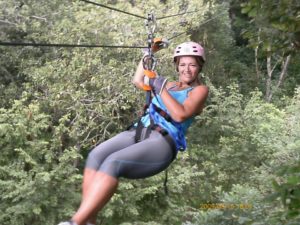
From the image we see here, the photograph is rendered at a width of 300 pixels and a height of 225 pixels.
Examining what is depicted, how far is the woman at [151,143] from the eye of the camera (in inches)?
66.5

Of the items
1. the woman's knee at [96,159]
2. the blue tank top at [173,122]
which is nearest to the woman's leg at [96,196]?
the woman's knee at [96,159]

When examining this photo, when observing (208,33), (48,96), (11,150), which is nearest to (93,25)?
(48,96)

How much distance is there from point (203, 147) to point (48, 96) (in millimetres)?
2901

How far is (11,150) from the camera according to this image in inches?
232

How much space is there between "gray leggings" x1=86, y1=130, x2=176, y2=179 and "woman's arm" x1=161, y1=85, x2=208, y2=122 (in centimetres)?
10

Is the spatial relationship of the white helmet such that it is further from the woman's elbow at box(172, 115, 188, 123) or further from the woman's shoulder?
the woman's elbow at box(172, 115, 188, 123)

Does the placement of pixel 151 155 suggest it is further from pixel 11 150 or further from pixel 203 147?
pixel 203 147

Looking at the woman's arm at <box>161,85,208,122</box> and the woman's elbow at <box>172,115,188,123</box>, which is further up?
the woman's arm at <box>161,85,208,122</box>

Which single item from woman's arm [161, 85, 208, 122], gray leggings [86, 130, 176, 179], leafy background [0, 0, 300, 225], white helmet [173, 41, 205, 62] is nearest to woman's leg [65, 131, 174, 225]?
gray leggings [86, 130, 176, 179]

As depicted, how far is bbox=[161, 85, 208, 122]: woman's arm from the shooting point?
189 cm

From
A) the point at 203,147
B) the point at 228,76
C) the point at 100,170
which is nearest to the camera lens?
the point at 100,170

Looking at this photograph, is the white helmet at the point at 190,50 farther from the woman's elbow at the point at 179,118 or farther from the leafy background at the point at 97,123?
the leafy background at the point at 97,123

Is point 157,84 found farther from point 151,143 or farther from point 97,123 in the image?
point 97,123

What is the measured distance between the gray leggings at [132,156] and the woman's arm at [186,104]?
0.10 m
